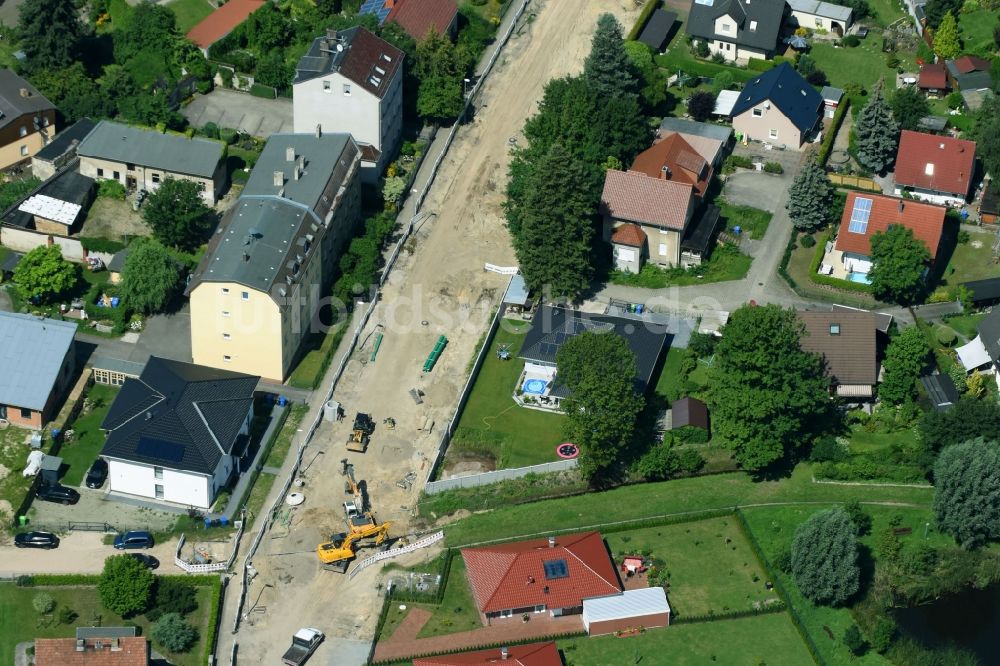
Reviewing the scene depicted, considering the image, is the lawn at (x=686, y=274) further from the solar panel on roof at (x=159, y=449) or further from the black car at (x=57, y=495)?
the black car at (x=57, y=495)

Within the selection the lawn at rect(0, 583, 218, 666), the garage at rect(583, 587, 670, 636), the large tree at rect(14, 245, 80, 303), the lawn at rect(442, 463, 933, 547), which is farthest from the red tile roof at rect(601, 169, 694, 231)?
the lawn at rect(0, 583, 218, 666)

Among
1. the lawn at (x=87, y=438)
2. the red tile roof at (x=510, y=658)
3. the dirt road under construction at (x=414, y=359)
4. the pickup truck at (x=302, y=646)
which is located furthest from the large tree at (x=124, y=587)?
the red tile roof at (x=510, y=658)

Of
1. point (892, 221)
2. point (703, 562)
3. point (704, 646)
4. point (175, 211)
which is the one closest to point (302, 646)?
point (704, 646)

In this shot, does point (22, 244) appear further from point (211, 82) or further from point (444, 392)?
point (444, 392)

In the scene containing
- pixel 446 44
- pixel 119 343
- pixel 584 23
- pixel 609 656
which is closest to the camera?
pixel 609 656

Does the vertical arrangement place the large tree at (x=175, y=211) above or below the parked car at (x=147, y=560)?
above

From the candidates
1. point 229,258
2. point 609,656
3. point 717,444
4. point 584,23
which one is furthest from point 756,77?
point 609,656

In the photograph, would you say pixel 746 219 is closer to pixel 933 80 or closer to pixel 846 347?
pixel 846 347

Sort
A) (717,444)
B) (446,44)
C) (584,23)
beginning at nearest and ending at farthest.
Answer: (717,444)
(446,44)
(584,23)
